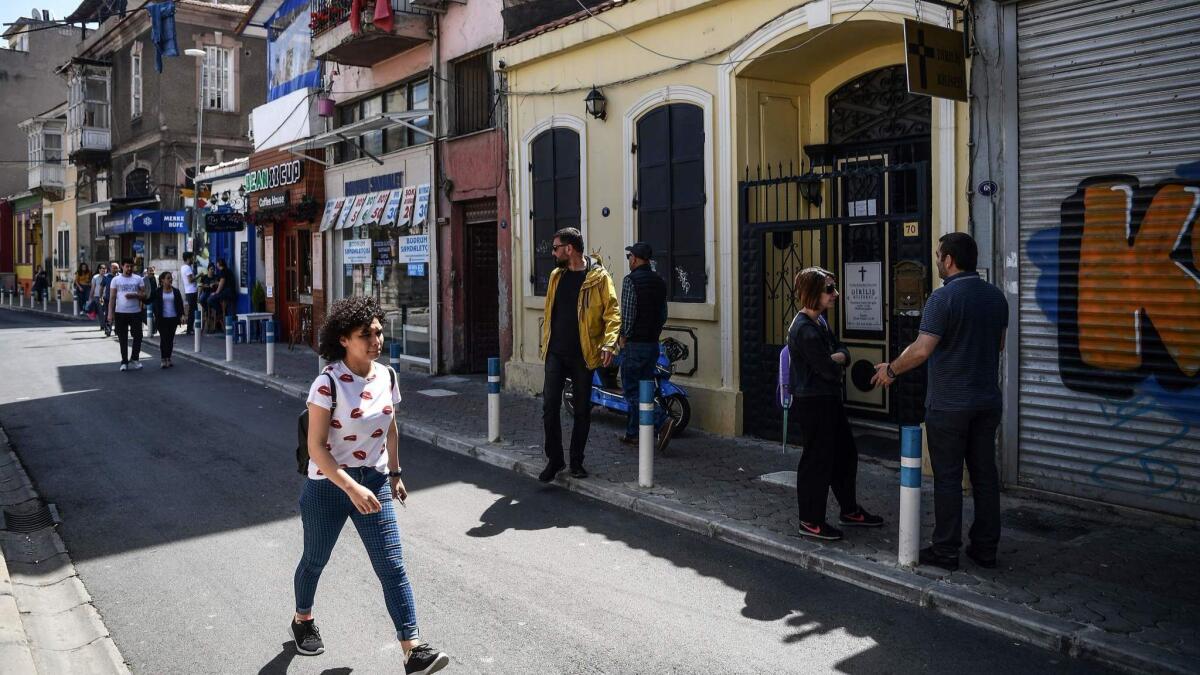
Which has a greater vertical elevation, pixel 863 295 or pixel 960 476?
pixel 863 295

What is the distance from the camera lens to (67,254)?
143 ft

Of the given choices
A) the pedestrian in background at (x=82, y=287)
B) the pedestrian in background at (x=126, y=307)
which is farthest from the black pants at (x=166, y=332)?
the pedestrian in background at (x=82, y=287)

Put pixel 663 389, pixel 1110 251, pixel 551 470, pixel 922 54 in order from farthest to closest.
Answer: pixel 663 389, pixel 551 470, pixel 922 54, pixel 1110 251

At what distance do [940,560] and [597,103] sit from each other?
802 centimetres

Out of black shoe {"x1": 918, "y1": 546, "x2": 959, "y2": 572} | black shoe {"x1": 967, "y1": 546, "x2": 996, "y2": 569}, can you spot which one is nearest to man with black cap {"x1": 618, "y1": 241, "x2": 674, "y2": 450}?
black shoe {"x1": 918, "y1": 546, "x2": 959, "y2": 572}

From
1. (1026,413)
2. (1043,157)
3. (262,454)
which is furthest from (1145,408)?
(262,454)

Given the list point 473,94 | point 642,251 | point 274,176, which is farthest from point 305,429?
point 274,176

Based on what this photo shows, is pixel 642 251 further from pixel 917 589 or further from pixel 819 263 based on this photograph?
pixel 917 589

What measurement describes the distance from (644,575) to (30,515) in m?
4.85

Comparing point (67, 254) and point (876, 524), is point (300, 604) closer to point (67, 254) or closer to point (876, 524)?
point (876, 524)

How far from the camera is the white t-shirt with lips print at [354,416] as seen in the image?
4.21 meters

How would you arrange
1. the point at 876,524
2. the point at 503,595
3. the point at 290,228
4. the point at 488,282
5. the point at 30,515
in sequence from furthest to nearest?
the point at 290,228
the point at 488,282
the point at 30,515
the point at 876,524
the point at 503,595

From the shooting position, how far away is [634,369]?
9672 millimetres

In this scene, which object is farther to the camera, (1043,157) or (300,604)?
(1043,157)
